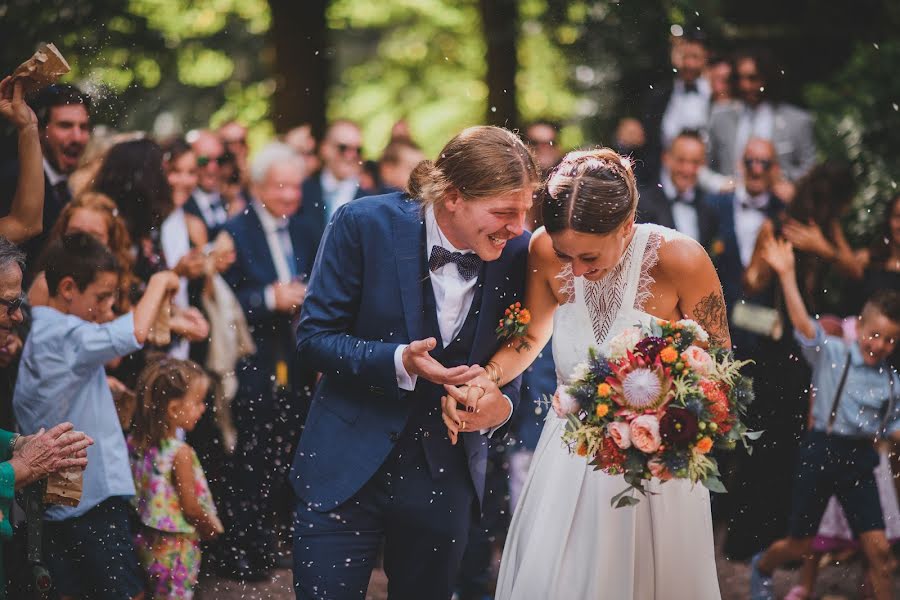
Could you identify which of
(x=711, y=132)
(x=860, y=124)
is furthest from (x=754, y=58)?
(x=860, y=124)

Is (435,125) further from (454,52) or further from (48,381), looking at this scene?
(48,381)

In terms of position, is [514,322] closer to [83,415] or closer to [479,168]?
[479,168]

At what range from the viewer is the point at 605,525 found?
13.1ft

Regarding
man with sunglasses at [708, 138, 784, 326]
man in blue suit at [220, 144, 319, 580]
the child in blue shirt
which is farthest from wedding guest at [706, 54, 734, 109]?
man in blue suit at [220, 144, 319, 580]

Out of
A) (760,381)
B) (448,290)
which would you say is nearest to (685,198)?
(760,381)

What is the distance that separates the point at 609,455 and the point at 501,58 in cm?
729

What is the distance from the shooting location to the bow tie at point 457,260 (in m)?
4.11

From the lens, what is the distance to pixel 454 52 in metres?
14.9

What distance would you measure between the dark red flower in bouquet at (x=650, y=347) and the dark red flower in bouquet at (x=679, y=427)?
0.19m

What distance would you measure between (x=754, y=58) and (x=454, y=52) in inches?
263

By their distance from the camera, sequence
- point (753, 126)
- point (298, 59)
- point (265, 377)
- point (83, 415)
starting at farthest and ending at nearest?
point (298, 59) → point (753, 126) → point (265, 377) → point (83, 415)

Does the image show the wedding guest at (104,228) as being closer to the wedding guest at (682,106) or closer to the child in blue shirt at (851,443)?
the child in blue shirt at (851,443)

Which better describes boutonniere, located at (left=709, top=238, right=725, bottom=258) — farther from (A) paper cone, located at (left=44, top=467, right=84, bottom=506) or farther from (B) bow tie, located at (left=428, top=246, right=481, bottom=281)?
(A) paper cone, located at (left=44, top=467, right=84, bottom=506)

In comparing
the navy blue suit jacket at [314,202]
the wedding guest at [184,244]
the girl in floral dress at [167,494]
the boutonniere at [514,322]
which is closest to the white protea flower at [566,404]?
the boutonniere at [514,322]
